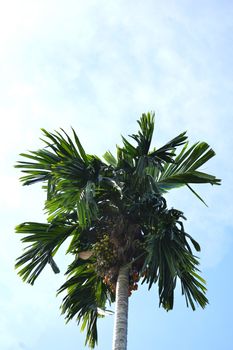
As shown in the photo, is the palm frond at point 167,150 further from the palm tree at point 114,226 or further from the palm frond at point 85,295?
the palm frond at point 85,295

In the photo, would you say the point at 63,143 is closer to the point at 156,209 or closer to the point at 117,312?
the point at 156,209

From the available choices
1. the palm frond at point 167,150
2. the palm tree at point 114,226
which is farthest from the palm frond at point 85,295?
the palm frond at point 167,150

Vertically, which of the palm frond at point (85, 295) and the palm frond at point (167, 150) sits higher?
the palm frond at point (167, 150)

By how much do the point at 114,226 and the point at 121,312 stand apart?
4.75 ft

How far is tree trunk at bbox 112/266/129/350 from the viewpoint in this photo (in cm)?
877

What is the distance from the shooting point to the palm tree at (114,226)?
9578mm

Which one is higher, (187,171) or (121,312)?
(187,171)

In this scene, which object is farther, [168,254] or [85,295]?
[85,295]

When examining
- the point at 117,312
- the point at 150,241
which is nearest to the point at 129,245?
the point at 150,241

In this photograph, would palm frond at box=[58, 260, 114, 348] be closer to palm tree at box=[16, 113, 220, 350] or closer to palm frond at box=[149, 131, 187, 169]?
palm tree at box=[16, 113, 220, 350]

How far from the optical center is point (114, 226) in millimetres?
9867

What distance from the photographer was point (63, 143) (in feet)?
33.7

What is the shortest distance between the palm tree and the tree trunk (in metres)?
0.02

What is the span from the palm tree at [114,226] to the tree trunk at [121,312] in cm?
2
